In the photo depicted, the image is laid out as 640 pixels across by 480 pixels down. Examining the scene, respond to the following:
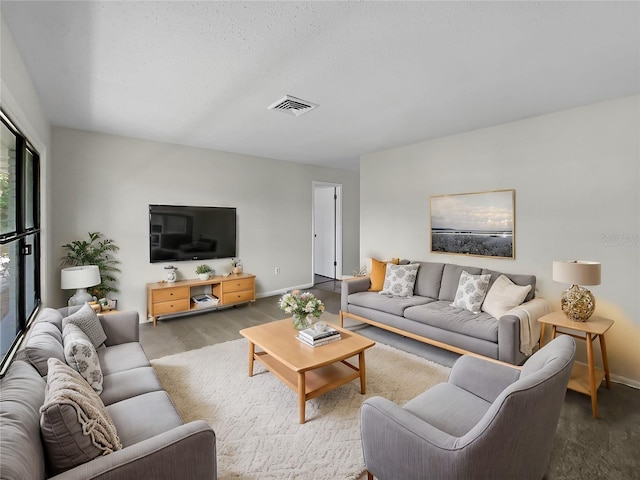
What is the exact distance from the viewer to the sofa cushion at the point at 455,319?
2873 mm

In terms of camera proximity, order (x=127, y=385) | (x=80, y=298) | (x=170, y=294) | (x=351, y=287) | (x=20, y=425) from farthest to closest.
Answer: (x=170, y=294), (x=351, y=287), (x=80, y=298), (x=127, y=385), (x=20, y=425)

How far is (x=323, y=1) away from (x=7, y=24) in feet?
5.98

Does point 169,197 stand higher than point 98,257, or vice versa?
point 169,197

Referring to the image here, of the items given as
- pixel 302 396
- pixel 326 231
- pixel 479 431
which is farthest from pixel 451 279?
pixel 326 231

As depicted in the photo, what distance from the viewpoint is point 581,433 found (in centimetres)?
209

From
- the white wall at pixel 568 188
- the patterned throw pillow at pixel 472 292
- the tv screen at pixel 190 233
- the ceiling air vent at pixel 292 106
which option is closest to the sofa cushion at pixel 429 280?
the white wall at pixel 568 188

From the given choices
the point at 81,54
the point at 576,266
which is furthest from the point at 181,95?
the point at 576,266

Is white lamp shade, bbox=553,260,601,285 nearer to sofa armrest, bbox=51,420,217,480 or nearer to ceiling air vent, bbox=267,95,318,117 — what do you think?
ceiling air vent, bbox=267,95,318,117

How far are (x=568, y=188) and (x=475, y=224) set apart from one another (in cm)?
97

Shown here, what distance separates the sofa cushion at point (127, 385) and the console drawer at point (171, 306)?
2.25 meters

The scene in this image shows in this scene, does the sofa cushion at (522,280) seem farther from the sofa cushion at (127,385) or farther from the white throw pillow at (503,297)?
the sofa cushion at (127,385)

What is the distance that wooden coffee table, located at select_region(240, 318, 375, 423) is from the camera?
2.25 metres

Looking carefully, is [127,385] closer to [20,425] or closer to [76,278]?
[20,425]

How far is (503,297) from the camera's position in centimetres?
312
